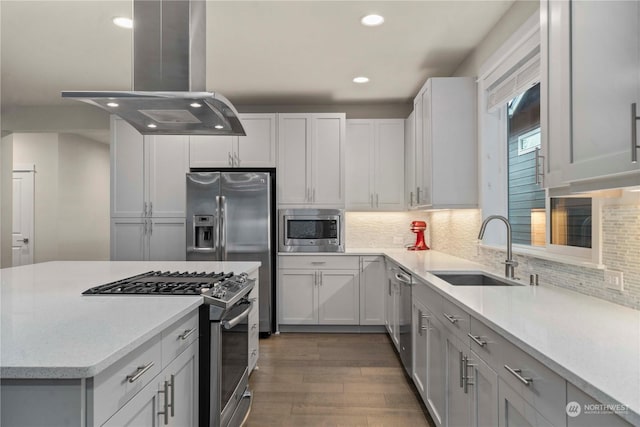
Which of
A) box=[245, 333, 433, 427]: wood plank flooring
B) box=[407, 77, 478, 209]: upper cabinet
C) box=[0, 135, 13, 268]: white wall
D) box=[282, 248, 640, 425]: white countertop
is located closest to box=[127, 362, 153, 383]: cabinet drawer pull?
box=[282, 248, 640, 425]: white countertop

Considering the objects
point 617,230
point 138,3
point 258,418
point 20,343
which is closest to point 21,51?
point 138,3

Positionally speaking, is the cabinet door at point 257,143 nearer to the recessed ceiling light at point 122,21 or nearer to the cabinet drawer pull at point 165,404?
the recessed ceiling light at point 122,21

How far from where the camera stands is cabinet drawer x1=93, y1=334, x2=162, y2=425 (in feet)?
3.49

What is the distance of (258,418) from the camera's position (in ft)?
8.25

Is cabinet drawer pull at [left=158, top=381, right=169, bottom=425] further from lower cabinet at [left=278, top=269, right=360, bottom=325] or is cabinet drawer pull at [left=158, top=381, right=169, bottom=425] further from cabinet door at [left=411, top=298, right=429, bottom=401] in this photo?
lower cabinet at [left=278, top=269, right=360, bottom=325]

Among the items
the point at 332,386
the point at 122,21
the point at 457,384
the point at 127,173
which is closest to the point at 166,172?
the point at 127,173

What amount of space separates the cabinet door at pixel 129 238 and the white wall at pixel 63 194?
2648mm

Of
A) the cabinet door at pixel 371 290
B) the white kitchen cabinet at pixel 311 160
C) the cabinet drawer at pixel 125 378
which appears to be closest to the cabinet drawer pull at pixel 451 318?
the cabinet drawer at pixel 125 378

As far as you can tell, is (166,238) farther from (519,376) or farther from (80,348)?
(519,376)

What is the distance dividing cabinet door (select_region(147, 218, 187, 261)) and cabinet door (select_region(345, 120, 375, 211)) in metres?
1.96

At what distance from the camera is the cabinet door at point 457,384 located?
68.2 inches

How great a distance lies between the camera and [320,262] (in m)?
4.36

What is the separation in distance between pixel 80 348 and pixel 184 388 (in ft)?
2.24

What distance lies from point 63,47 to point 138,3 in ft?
5.67
